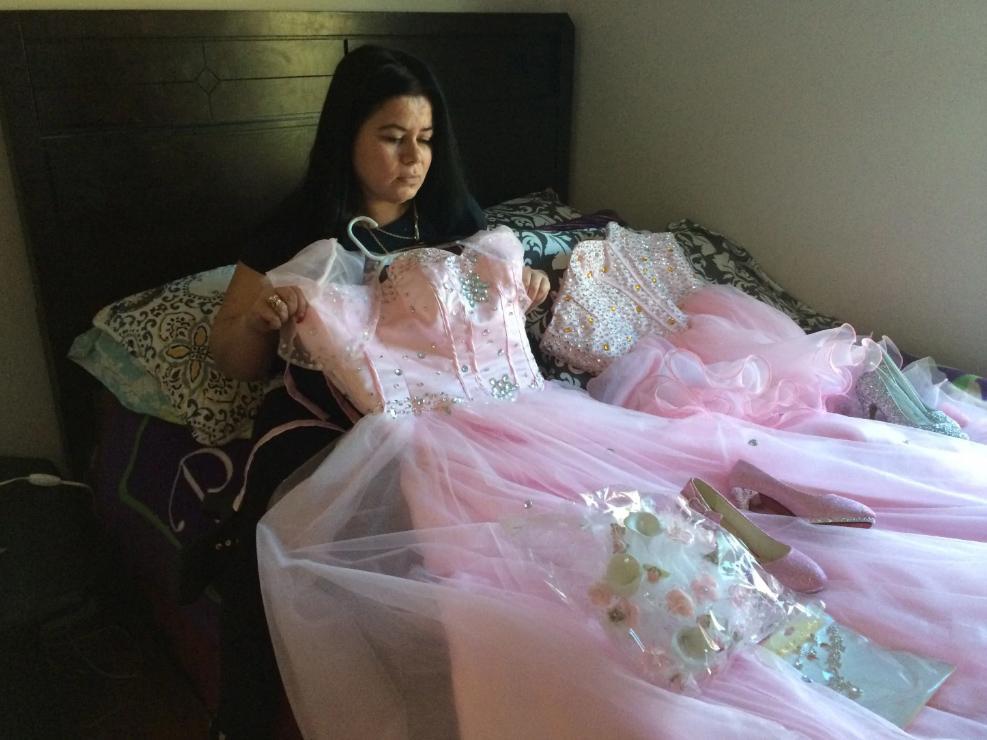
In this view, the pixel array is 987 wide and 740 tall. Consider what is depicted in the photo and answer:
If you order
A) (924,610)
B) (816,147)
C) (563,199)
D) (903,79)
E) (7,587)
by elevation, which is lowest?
(7,587)

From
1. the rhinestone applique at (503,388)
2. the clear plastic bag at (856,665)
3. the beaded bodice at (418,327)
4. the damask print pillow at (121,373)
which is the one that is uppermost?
the beaded bodice at (418,327)

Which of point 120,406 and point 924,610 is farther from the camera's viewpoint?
point 120,406

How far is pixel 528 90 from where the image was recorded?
235cm

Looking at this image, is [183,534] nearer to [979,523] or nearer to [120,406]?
[120,406]

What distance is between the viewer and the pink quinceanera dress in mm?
884

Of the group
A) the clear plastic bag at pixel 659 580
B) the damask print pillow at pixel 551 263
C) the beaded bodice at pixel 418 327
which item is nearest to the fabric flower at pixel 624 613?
the clear plastic bag at pixel 659 580

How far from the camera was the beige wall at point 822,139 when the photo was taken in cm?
187

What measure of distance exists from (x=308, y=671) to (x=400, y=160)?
858 mm

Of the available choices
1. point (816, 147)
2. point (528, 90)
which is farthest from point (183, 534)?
point (816, 147)

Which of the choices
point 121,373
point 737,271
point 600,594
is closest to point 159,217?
point 121,373

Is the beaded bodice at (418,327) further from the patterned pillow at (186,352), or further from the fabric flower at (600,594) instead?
the fabric flower at (600,594)

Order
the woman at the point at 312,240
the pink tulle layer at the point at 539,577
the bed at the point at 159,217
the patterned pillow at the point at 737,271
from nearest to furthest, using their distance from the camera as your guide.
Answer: the pink tulle layer at the point at 539,577 < the woman at the point at 312,240 < the bed at the point at 159,217 < the patterned pillow at the point at 737,271

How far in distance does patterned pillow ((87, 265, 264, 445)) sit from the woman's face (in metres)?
0.41

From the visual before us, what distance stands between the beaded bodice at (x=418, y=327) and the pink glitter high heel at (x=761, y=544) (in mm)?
411
